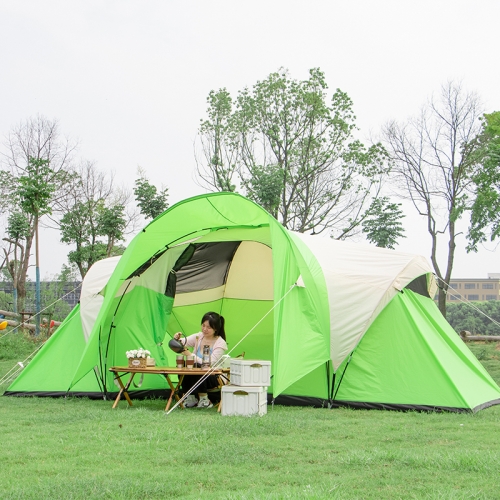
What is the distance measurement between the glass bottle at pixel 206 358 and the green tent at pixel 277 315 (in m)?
0.56

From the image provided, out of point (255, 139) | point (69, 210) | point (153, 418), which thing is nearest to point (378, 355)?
point (153, 418)

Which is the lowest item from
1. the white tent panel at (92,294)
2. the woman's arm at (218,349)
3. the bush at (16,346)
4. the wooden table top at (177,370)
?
the bush at (16,346)

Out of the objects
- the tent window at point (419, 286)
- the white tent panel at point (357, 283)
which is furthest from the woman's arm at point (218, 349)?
the tent window at point (419, 286)

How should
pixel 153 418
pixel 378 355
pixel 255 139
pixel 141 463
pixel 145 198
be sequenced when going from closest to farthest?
pixel 141 463 < pixel 153 418 < pixel 378 355 < pixel 145 198 < pixel 255 139

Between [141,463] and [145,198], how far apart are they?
13842mm

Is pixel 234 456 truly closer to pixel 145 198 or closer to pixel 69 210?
pixel 145 198

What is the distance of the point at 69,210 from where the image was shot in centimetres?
2377

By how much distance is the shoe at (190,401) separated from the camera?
22.1 feet

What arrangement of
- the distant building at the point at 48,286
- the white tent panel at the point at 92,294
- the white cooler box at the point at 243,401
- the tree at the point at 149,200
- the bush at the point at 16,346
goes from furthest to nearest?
the distant building at the point at 48,286, the tree at the point at 149,200, the bush at the point at 16,346, the white tent panel at the point at 92,294, the white cooler box at the point at 243,401

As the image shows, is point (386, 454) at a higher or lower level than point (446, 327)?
lower

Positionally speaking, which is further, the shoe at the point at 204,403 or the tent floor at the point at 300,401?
the shoe at the point at 204,403

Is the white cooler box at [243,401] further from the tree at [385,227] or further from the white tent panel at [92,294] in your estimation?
the tree at [385,227]

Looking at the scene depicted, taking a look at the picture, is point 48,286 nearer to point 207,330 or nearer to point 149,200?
point 149,200

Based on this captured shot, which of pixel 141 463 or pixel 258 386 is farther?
pixel 258 386
